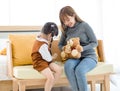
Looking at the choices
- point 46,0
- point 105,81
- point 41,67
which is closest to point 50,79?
point 41,67

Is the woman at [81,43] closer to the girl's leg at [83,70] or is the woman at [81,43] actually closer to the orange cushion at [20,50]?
the girl's leg at [83,70]

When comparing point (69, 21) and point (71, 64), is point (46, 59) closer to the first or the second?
point (71, 64)

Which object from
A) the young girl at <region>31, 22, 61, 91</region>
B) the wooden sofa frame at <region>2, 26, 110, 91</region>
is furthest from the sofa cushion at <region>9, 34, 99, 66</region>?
the young girl at <region>31, 22, 61, 91</region>

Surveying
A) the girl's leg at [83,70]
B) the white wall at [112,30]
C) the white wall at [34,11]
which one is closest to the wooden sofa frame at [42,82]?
the girl's leg at [83,70]

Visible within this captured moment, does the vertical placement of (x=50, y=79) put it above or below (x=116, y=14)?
below

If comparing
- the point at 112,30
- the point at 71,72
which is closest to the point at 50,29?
the point at 71,72

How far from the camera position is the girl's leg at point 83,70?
2.02m

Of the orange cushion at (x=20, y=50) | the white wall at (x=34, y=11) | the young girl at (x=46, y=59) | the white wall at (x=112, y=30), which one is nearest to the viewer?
the young girl at (x=46, y=59)

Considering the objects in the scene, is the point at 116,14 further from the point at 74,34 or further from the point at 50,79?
the point at 50,79

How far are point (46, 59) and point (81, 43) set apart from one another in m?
0.37

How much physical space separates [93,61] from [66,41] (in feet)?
1.10

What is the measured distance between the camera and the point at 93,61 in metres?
2.22

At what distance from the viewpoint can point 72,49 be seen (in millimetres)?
2234

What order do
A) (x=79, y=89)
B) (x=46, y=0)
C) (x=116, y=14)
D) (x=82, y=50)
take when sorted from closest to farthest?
(x=79, y=89), (x=82, y=50), (x=116, y=14), (x=46, y=0)
